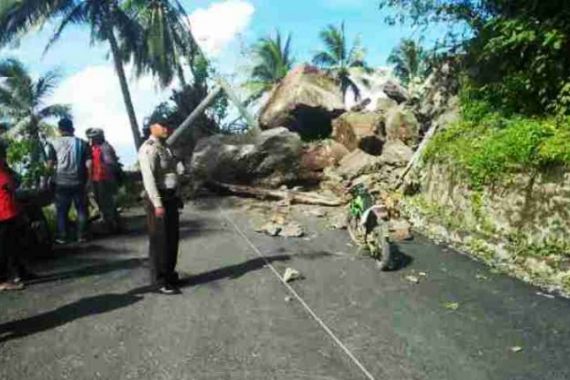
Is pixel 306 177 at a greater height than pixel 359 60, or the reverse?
pixel 359 60

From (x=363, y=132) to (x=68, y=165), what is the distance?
9843 millimetres

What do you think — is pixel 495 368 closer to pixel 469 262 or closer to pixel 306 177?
pixel 469 262

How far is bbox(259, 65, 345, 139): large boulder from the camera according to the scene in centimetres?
2211

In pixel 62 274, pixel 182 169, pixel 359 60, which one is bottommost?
pixel 62 274

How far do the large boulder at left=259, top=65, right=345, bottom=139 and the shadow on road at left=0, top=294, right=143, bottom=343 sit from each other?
15299mm

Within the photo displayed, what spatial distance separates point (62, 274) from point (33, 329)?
219cm

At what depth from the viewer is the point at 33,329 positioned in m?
6.40

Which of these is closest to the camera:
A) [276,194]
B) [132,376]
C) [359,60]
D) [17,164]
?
[132,376]

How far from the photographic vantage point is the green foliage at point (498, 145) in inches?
340

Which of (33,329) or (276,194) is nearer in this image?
(33,329)

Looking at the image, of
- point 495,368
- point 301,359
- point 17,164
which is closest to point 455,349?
point 495,368

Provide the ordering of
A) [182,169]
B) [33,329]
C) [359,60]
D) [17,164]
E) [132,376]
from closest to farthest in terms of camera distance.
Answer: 1. [132,376]
2. [33,329]
3. [182,169]
4. [17,164]
5. [359,60]

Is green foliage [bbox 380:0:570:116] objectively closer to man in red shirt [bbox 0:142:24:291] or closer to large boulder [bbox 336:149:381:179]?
large boulder [bbox 336:149:381:179]

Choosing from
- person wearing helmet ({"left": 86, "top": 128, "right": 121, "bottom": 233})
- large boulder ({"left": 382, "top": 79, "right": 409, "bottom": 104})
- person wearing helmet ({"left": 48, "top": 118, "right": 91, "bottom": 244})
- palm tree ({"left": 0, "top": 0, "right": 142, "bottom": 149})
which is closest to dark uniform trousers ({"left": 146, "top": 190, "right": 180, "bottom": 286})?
person wearing helmet ({"left": 48, "top": 118, "right": 91, "bottom": 244})
